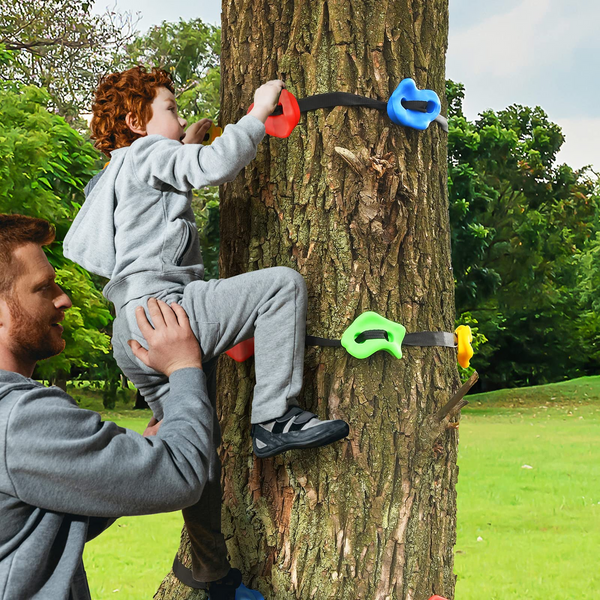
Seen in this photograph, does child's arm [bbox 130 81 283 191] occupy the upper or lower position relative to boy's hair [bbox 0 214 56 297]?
upper

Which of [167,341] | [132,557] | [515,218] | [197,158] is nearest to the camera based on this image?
[167,341]

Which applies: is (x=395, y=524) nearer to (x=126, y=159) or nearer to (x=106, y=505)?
(x=106, y=505)

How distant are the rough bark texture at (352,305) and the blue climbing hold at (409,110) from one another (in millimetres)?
66

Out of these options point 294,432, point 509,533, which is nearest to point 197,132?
point 294,432

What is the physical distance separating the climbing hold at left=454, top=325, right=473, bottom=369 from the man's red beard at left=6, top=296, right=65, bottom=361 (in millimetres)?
1478

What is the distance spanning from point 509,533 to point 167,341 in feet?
19.5

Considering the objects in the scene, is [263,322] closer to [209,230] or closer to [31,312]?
[31,312]

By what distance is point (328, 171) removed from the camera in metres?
2.58

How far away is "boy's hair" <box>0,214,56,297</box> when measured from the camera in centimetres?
192

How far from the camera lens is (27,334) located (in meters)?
1.91

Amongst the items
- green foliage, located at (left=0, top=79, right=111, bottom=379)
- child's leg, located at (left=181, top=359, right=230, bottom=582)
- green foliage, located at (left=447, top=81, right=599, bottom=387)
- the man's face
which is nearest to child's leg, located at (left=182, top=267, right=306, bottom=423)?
child's leg, located at (left=181, top=359, right=230, bottom=582)

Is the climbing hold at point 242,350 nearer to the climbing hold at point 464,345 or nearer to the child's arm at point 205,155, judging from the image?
the child's arm at point 205,155

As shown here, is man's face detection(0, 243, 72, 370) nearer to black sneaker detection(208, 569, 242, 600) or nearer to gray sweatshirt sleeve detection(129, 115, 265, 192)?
gray sweatshirt sleeve detection(129, 115, 265, 192)

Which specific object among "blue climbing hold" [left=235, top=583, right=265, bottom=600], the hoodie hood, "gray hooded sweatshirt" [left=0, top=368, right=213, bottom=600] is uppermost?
the hoodie hood
